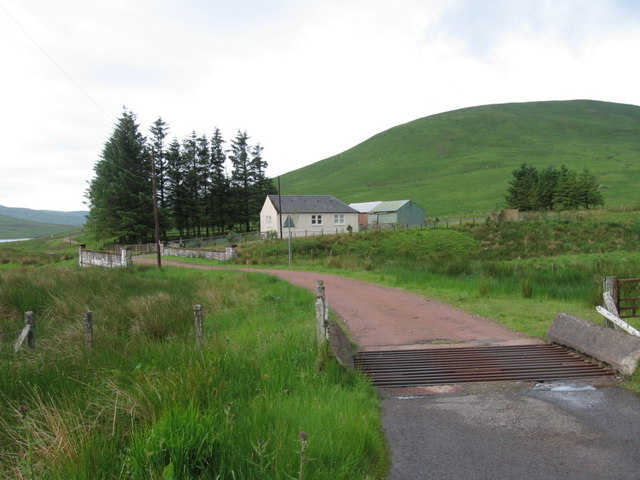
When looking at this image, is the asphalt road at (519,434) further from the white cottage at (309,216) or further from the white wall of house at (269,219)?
the white wall of house at (269,219)

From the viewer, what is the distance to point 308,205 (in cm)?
5844

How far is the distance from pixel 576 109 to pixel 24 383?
22696 cm

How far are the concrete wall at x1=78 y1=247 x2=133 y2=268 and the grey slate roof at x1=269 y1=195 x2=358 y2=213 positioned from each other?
22444 millimetres

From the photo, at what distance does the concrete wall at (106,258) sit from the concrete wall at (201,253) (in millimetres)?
7287

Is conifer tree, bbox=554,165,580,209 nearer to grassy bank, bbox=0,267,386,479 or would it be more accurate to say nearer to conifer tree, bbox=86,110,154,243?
conifer tree, bbox=86,110,154,243

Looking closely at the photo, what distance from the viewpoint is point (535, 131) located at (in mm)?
163625

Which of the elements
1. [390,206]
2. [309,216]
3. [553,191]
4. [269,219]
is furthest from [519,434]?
[553,191]

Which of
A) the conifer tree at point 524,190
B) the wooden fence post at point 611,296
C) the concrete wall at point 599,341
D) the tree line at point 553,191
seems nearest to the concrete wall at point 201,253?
the concrete wall at point 599,341

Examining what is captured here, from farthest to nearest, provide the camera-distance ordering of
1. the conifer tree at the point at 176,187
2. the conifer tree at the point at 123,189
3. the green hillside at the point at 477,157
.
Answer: the green hillside at the point at 477,157 → the conifer tree at the point at 176,187 → the conifer tree at the point at 123,189

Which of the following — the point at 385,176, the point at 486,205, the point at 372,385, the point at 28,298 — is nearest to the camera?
the point at 372,385

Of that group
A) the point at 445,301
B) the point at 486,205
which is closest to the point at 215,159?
the point at 486,205

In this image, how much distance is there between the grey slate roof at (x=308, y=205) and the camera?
56562 millimetres

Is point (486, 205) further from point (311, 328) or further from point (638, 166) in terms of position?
point (311, 328)

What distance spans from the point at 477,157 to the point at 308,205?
95.1 m
